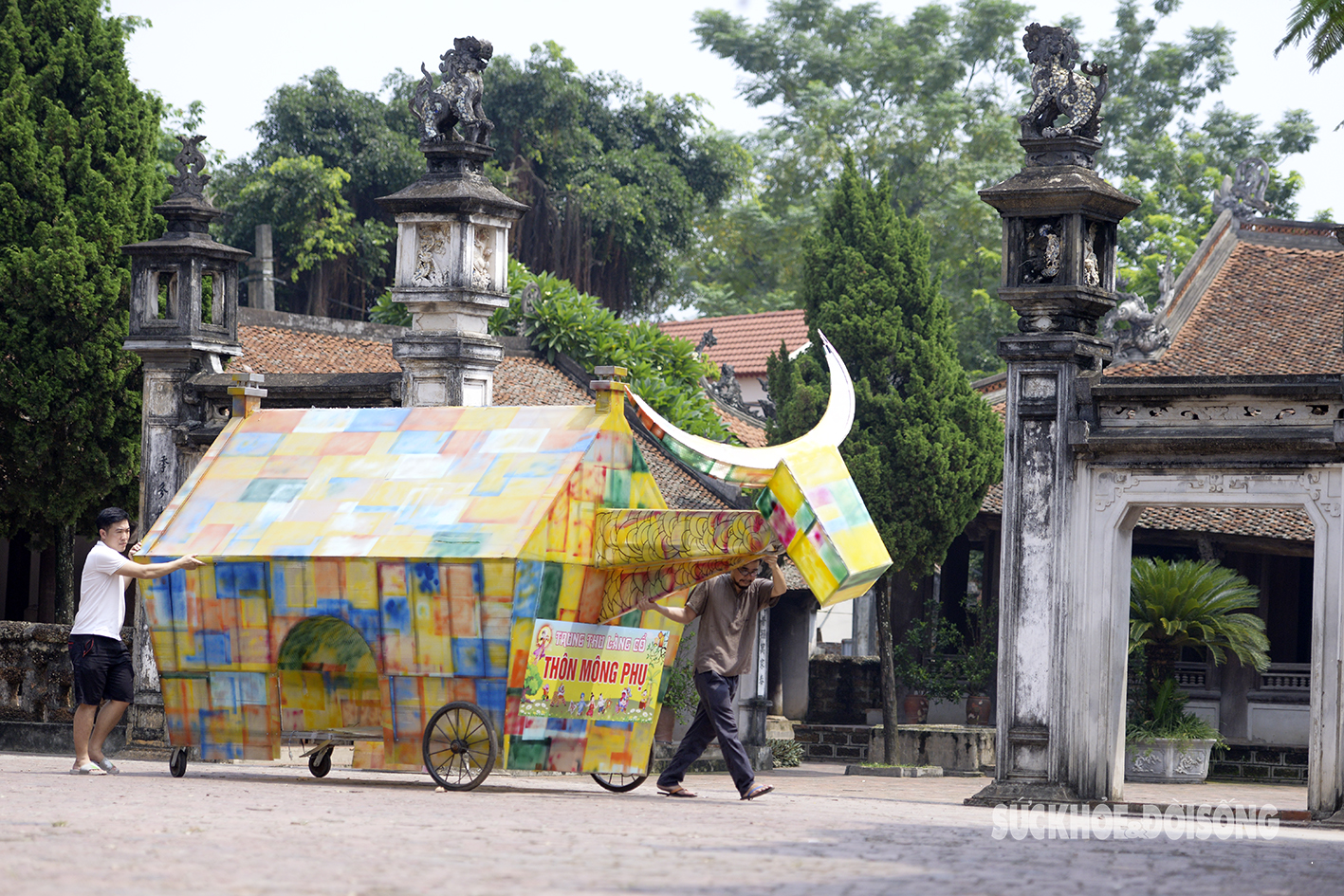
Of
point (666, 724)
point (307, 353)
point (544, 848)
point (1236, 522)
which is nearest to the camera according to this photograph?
point (544, 848)

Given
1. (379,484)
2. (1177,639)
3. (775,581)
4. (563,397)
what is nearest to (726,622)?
(775,581)

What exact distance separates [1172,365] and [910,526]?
4335mm

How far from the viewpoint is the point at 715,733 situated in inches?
452

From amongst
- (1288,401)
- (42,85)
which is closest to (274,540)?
(1288,401)

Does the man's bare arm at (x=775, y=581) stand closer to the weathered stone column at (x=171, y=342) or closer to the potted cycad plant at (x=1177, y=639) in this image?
the weathered stone column at (x=171, y=342)

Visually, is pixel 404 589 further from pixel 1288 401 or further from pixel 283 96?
pixel 283 96

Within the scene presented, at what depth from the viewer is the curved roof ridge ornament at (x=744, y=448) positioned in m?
11.0

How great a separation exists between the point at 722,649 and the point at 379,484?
2440 mm

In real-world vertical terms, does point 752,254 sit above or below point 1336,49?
above

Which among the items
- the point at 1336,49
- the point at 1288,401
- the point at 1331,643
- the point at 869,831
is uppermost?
the point at 1336,49

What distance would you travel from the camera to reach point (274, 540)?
11.6 meters

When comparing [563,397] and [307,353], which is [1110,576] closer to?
[563,397]

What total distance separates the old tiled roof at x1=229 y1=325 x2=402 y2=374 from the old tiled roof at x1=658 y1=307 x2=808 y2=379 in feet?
50.6

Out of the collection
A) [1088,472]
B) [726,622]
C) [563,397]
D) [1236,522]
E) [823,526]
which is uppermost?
[563,397]
